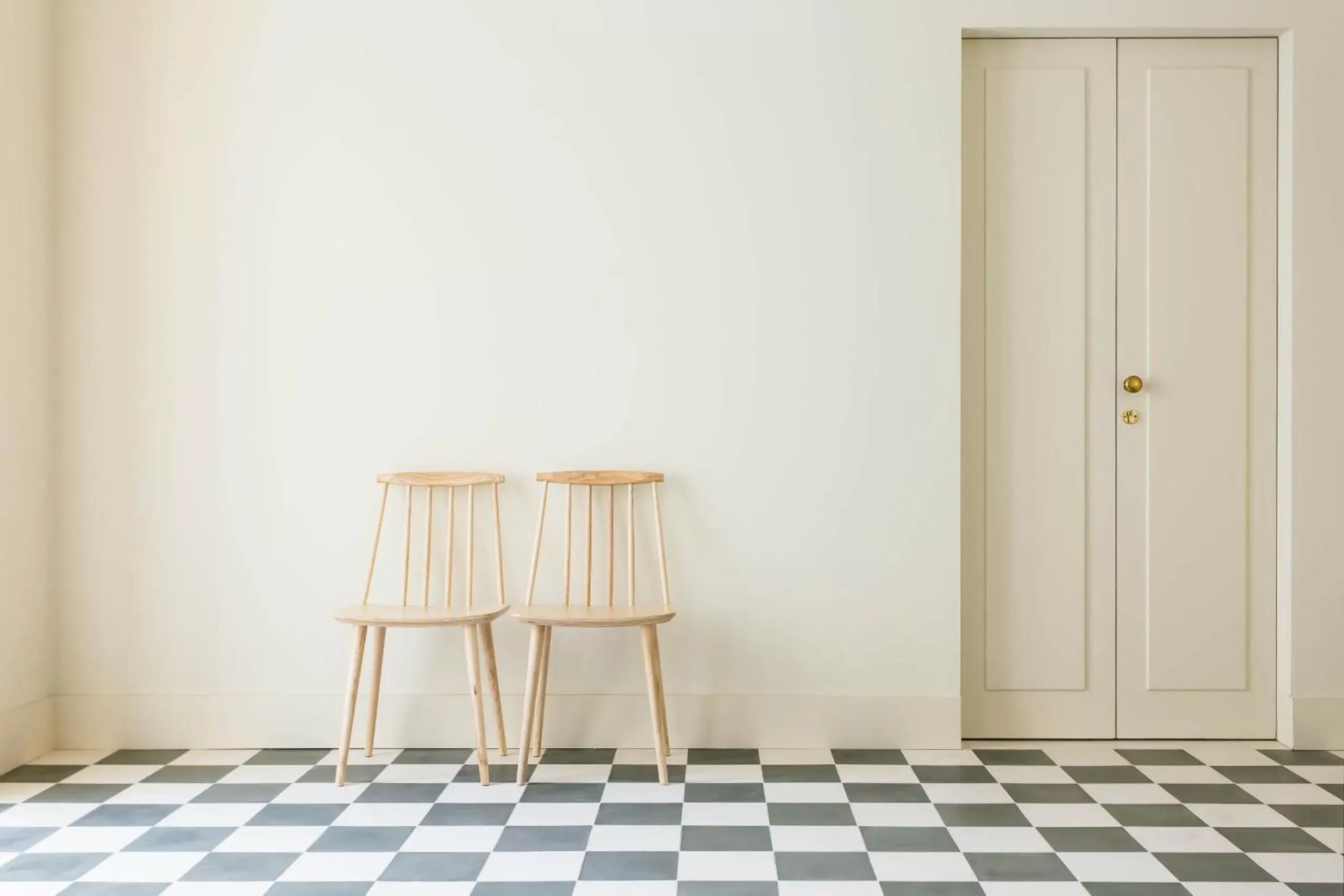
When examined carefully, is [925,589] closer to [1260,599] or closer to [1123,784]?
[1123,784]

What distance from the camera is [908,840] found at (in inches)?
98.6

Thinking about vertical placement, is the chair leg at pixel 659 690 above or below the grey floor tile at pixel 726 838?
above

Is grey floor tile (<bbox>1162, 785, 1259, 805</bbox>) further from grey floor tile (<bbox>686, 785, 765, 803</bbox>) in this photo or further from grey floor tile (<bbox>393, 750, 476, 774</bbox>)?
grey floor tile (<bbox>393, 750, 476, 774</bbox>)

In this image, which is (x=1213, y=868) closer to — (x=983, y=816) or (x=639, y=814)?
(x=983, y=816)

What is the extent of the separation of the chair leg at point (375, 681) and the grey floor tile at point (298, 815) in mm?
356

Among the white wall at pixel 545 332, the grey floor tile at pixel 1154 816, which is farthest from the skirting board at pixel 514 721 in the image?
the grey floor tile at pixel 1154 816

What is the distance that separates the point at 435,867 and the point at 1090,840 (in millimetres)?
1488

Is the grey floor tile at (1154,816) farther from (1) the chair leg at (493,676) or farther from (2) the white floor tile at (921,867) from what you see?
(1) the chair leg at (493,676)

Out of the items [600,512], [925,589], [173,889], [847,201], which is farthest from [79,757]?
[847,201]

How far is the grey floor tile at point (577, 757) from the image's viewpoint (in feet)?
10.3

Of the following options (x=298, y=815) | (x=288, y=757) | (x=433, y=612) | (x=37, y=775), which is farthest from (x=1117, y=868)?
(x=37, y=775)

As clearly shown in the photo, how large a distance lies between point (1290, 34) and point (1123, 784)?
230 cm

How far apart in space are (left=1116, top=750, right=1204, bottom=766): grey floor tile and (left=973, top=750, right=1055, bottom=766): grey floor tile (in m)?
0.24

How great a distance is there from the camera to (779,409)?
3297 millimetres
